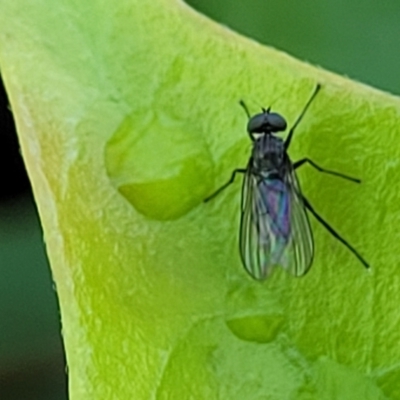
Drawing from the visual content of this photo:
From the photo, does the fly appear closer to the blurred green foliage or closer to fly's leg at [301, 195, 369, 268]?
fly's leg at [301, 195, 369, 268]

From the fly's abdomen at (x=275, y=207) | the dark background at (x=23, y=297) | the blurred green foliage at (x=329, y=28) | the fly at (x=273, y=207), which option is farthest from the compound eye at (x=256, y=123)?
the dark background at (x=23, y=297)

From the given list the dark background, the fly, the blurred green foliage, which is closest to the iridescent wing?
the fly

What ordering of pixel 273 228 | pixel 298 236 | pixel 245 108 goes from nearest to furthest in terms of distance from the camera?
pixel 245 108, pixel 298 236, pixel 273 228

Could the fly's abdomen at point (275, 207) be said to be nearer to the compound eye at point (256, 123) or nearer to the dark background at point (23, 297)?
the compound eye at point (256, 123)

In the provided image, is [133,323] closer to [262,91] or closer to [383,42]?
[262,91]

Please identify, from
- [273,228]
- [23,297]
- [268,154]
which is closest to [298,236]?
[268,154]

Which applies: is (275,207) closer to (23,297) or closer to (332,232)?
(332,232)

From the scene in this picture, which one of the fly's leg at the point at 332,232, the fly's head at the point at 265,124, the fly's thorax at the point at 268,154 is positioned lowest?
the fly's leg at the point at 332,232
